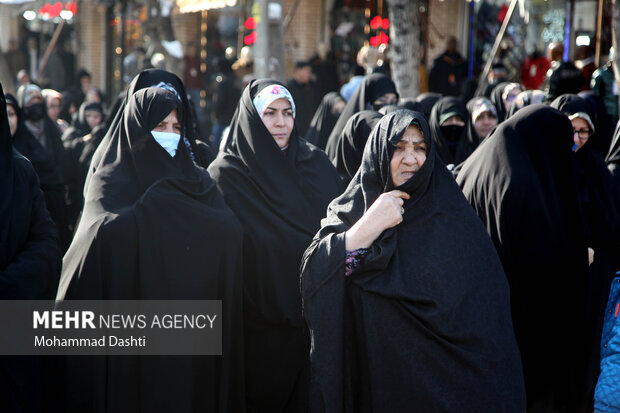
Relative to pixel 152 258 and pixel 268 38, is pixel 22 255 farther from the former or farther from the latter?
pixel 268 38

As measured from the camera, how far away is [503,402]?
3051 mm

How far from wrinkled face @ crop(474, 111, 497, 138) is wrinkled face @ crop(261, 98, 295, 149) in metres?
2.71

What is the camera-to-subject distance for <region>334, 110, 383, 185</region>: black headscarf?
5.18 metres

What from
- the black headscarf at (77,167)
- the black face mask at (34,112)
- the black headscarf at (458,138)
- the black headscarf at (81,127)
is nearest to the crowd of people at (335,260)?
the black headscarf at (458,138)

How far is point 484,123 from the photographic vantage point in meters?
6.81

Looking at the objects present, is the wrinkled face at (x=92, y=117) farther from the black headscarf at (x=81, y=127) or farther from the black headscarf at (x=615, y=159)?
the black headscarf at (x=615, y=159)

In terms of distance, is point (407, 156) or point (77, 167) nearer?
point (407, 156)

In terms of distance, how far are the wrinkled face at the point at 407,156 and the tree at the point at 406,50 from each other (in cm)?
657

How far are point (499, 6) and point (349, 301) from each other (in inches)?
513

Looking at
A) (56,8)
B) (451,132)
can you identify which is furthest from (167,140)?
(56,8)

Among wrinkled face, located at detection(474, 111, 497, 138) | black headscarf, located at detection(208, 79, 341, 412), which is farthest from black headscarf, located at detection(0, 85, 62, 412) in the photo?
wrinkled face, located at detection(474, 111, 497, 138)

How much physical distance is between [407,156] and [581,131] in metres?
2.52

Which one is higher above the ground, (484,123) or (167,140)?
(167,140)

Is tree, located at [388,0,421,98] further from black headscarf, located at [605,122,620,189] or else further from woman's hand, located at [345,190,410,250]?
woman's hand, located at [345,190,410,250]
